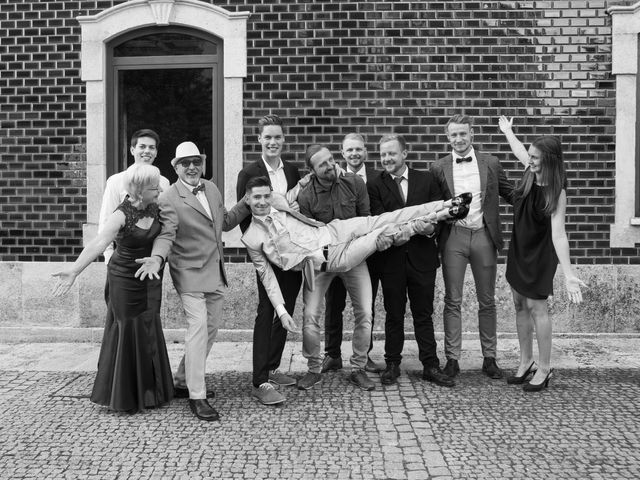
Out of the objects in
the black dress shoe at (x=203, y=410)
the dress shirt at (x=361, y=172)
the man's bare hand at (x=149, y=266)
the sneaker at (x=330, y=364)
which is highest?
the dress shirt at (x=361, y=172)

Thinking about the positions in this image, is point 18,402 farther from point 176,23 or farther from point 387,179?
point 176,23

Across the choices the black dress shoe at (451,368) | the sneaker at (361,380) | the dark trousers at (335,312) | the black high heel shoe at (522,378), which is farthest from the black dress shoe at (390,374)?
the black high heel shoe at (522,378)


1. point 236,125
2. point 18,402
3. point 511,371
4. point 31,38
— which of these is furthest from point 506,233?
point 31,38

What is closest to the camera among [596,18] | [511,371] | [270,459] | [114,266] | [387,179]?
[270,459]

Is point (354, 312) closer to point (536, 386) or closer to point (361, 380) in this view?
point (361, 380)

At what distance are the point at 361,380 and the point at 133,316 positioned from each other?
73.2 inches

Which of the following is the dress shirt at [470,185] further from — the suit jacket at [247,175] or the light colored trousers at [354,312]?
the suit jacket at [247,175]

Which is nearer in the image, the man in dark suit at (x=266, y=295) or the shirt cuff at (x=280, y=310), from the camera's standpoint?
the shirt cuff at (x=280, y=310)

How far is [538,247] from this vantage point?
5250 mm

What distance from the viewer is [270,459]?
389cm

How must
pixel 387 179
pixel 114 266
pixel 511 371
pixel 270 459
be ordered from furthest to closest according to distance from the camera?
pixel 511 371
pixel 387 179
pixel 114 266
pixel 270 459

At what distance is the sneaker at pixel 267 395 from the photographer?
4.88 m

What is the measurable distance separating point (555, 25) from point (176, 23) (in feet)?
13.6

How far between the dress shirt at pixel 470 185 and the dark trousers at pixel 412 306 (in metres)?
0.54
